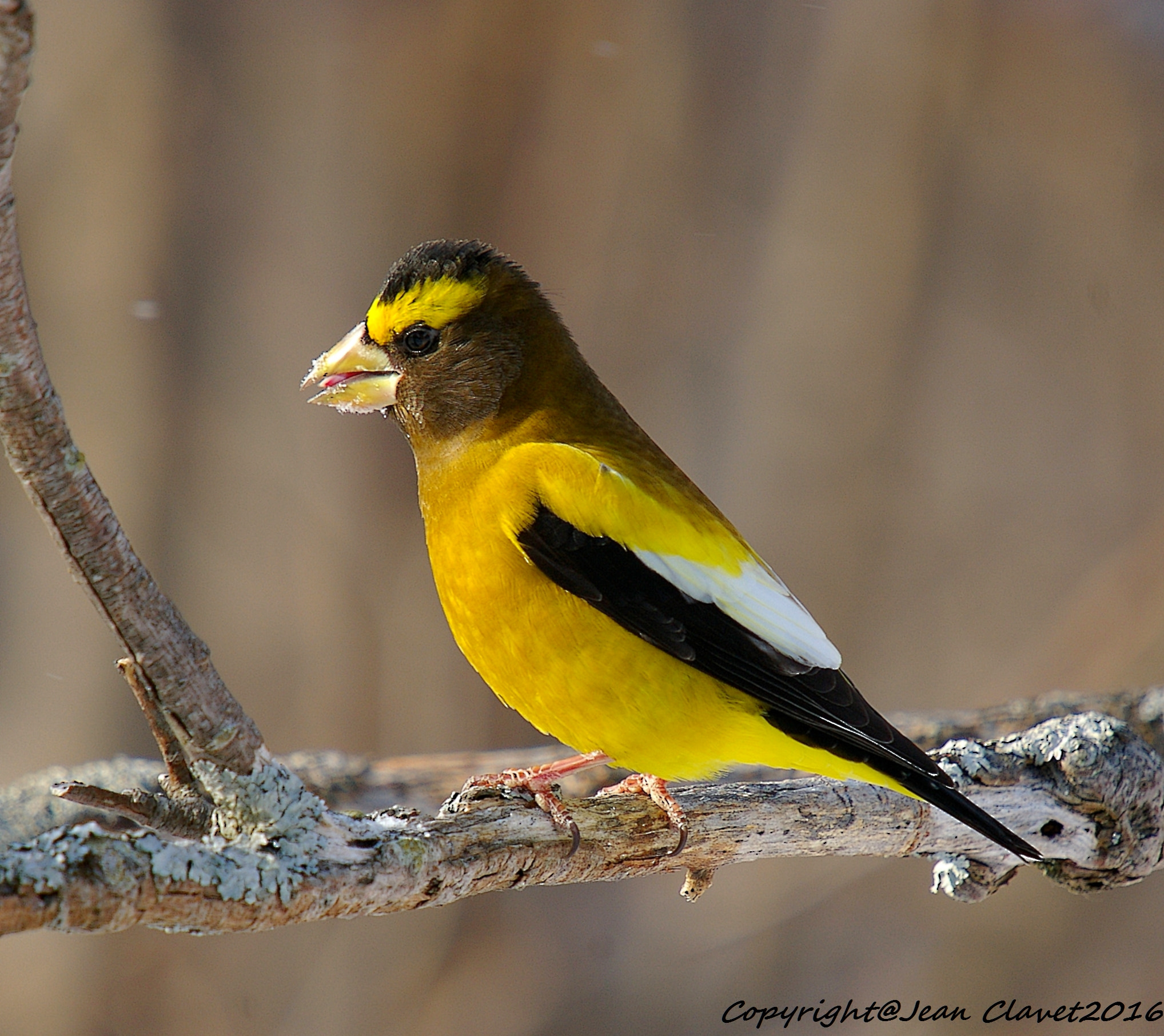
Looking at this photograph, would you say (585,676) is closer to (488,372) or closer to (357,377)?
(488,372)

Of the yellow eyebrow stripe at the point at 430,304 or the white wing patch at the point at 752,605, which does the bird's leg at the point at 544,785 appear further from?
the yellow eyebrow stripe at the point at 430,304

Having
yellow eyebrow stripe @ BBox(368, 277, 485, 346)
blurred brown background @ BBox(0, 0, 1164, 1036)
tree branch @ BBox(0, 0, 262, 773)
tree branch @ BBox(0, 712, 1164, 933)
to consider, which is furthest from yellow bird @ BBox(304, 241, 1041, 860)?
blurred brown background @ BBox(0, 0, 1164, 1036)

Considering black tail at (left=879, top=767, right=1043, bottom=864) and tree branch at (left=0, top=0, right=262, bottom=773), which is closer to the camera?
tree branch at (left=0, top=0, right=262, bottom=773)

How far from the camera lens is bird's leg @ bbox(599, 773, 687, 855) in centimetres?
260

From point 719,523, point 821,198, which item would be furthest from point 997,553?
point 719,523

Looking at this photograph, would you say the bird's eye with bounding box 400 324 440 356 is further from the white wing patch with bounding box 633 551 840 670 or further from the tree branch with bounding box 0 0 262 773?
the tree branch with bounding box 0 0 262 773

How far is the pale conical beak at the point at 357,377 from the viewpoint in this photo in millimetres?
2738

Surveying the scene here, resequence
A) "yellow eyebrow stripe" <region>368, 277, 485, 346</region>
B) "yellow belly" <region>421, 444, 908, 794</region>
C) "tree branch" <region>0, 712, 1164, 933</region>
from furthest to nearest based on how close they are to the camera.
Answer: "yellow eyebrow stripe" <region>368, 277, 485, 346</region> → "yellow belly" <region>421, 444, 908, 794</region> → "tree branch" <region>0, 712, 1164, 933</region>

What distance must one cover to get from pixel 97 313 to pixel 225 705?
4.63 m

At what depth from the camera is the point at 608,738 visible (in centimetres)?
244

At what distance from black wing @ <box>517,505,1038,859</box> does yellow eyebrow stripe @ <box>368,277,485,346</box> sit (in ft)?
1.86

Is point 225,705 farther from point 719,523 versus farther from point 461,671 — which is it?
point 461,671

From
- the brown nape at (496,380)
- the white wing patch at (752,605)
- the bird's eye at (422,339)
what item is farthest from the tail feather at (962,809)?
the bird's eye at (422,339)

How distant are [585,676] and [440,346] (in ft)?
2.86
